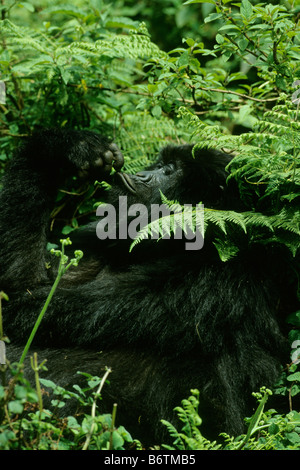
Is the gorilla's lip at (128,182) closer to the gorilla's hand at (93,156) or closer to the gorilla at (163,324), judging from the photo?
the gorilla's hand at (93,156)

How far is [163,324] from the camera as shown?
8.05ft

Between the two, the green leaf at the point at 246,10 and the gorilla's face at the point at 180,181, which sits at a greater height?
the green leaf at the point at 246,10

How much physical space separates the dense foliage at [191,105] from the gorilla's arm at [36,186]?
0.31 m

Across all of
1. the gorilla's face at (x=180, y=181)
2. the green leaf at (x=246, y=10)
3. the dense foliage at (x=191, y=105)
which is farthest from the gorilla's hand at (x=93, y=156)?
the green leaf at (x=246, y=10)

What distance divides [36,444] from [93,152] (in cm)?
194

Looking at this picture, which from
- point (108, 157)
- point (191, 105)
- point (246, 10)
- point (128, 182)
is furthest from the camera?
point (191, 105)

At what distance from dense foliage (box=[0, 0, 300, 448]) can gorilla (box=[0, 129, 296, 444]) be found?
17 cm

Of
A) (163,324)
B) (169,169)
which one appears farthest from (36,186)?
(163,324)

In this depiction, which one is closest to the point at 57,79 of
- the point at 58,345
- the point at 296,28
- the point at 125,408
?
the point at 296,28

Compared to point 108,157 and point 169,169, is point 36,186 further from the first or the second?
point 169,169

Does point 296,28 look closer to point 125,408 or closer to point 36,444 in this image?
point 125,408

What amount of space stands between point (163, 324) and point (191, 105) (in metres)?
1.92

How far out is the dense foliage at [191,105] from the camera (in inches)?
96.8
